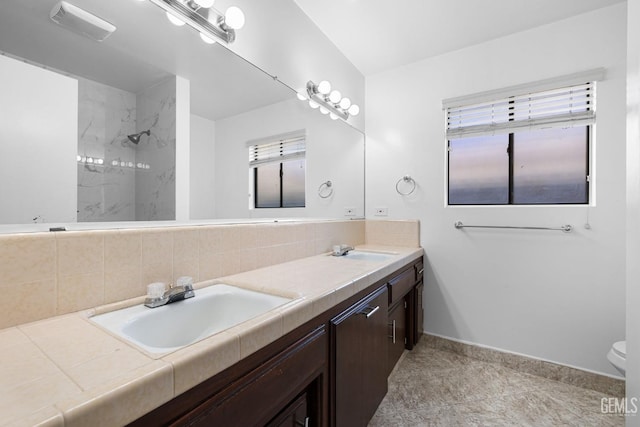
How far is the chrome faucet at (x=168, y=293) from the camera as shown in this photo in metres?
0.90

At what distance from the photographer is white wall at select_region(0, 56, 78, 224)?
743mm


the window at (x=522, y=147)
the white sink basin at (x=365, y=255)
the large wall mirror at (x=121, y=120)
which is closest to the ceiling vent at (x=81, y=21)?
the large wall mirror at (x=121, y=120)

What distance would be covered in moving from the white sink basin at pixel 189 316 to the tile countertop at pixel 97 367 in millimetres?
70

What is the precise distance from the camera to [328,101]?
215 centimetres

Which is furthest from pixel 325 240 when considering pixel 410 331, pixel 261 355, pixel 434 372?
pixel 261 355

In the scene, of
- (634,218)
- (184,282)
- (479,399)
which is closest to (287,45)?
(184,282)

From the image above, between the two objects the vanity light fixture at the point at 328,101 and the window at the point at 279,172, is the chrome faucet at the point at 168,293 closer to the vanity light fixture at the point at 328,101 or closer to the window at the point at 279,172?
the window at the point at 279,172

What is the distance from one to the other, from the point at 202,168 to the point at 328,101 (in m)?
1.27

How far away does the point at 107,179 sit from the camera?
92cm

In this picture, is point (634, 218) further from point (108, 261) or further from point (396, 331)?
point (108, 261)

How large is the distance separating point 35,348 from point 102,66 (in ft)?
2.81

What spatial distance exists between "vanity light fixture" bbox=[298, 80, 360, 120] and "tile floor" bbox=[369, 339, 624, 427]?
204 cm

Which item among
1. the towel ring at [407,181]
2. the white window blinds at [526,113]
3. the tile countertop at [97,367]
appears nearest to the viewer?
→ the tile countertop at [97,367]

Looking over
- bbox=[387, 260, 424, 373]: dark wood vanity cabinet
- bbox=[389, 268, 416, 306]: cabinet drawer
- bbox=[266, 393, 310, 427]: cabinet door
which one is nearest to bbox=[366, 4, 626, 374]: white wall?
bbox=[387, 260, 424, 373]: dark wood vanity cabinet
